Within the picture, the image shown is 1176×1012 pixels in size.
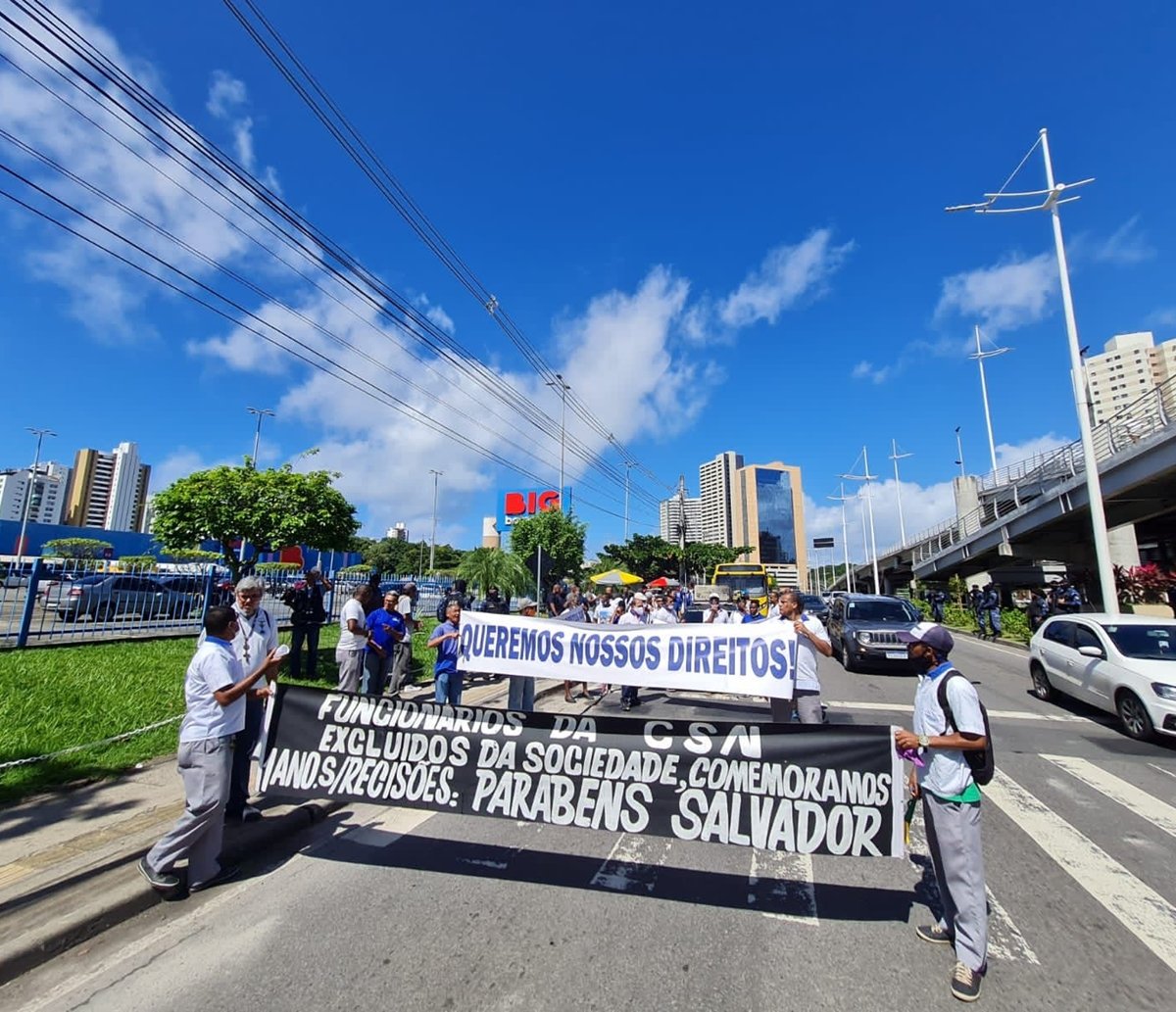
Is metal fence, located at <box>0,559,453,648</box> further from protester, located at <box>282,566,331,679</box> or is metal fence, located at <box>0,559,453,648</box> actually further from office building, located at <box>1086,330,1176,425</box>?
office building, located at <box>1086,330,1176,425</box>

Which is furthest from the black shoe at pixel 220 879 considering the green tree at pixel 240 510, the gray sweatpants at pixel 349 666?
the green tree at pixel 240 510

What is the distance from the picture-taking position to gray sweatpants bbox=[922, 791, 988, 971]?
2955mm

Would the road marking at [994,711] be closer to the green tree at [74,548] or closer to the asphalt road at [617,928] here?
the asphalt road at [617,928]

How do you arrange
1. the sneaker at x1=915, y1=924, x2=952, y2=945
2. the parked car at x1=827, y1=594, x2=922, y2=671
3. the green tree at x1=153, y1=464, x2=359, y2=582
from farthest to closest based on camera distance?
the green tree at x1=153, y1=464, x2=359, y2=582 → the parked car at x1=827, y1=594, x2=922, y2=671 → the sneaker at x1=915, y1=924, x2=952, y2=945

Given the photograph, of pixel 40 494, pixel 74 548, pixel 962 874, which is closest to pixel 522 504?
pixel 74 548

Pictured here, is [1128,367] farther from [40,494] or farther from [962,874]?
[40,494]

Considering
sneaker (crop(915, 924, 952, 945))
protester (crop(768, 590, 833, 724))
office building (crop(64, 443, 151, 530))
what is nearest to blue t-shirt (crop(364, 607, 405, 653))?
protester (crop(768, 590, 833, 724))

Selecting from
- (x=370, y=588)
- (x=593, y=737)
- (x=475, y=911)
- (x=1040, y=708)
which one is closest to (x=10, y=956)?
(x=475, y=911)

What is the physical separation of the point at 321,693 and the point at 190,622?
1008cm

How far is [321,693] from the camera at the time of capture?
14.6 feet

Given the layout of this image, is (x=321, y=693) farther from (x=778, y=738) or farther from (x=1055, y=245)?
(x=1055, y=245)

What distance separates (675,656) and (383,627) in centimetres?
427

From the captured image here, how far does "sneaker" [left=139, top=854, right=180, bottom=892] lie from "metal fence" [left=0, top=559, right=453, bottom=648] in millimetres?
5772

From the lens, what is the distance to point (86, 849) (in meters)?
4.14
